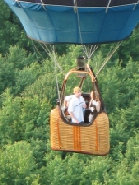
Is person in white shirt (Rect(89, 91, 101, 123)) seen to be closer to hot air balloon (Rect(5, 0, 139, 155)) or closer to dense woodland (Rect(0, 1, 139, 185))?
hot air balloon (Rect(5, 0, 139, 155))

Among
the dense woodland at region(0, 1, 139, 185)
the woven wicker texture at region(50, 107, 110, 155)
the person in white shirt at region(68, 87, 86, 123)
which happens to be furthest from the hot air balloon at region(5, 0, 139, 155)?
the dense woodland at region(0, 1, 139, 185)

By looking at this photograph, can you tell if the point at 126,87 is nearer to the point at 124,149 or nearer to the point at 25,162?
the point at 124,149

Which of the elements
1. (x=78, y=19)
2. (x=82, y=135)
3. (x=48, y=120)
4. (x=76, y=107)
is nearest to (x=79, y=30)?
(x=78, y=19)

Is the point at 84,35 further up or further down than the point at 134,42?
further down

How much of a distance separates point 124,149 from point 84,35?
15.2 meters

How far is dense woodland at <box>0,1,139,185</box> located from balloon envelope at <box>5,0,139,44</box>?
5932mm

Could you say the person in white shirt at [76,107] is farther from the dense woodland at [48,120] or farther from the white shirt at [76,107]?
the dense woodland at [48,120]

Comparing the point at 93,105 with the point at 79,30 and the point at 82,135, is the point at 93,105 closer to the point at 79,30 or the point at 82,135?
the point at 82,135

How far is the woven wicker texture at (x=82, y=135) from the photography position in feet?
43.1

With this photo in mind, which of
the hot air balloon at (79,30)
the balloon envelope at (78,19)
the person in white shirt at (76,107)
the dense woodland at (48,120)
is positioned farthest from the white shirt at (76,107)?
the dense woodland at (48,120)

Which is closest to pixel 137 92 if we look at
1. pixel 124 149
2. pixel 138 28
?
pixel 124 149

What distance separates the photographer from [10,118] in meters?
28.8

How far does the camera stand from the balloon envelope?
1246 cm

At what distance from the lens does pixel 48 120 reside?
94.8 feet
